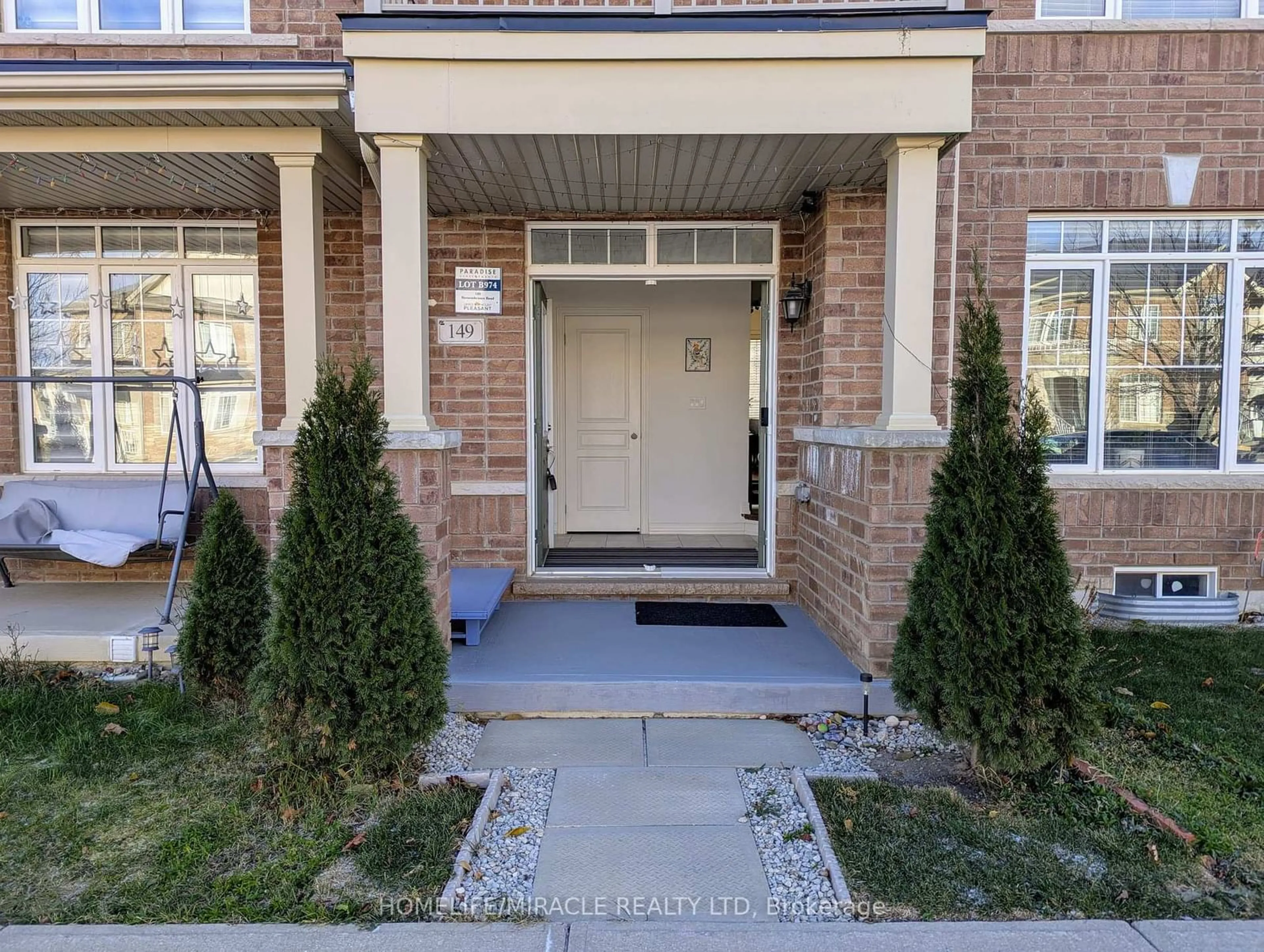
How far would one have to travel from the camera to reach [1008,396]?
3.09m

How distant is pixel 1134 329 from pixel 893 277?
271 centimetres

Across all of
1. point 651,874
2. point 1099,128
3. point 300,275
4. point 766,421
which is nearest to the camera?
point 651,874

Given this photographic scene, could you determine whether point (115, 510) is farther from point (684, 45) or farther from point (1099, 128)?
point (1099, 128)

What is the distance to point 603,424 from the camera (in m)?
7.61

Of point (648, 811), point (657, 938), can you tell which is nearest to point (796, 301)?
point (648, 811)

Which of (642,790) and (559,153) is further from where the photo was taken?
(559,153)

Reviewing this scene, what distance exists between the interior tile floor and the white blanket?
3.07 m

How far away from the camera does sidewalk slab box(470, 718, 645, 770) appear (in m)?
3.52

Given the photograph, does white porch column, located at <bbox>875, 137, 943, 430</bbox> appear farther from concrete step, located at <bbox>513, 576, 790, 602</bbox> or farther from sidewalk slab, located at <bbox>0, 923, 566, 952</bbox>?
sidewalk slab, located at <bbox>0, 923, 566, 952</bbox>

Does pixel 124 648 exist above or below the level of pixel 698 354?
below

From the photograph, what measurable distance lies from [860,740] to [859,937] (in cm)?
148

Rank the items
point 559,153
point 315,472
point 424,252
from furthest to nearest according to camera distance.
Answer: point 559,153 → point 424,252 → point 315,472

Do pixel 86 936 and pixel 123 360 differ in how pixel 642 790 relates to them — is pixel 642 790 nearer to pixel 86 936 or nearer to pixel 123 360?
pixel 86 936

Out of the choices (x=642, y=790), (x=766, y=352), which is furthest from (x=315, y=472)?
(x=766, y=352)
